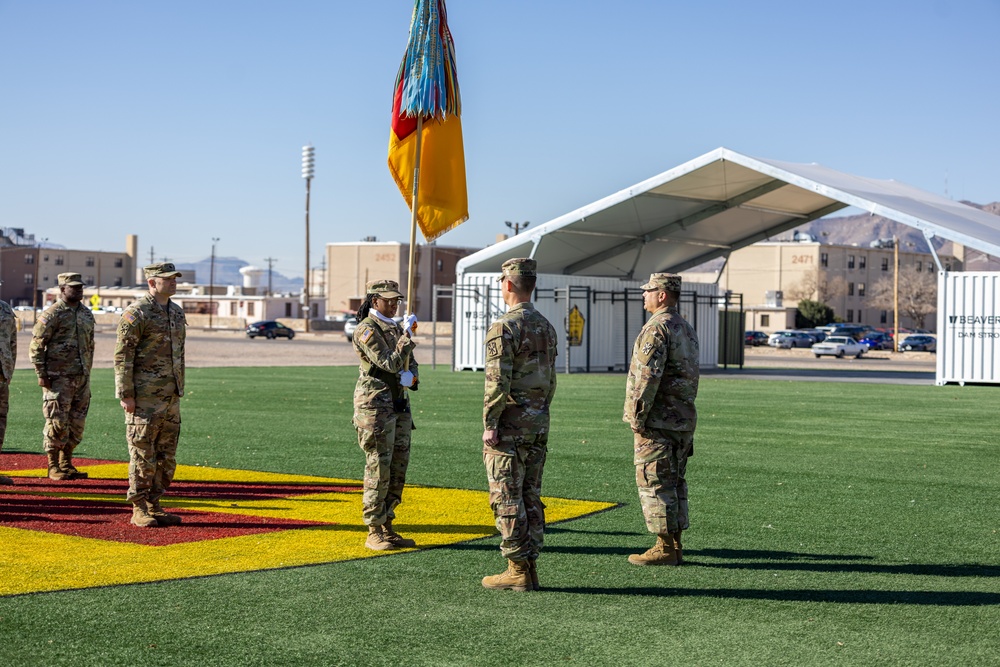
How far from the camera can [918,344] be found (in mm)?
68688

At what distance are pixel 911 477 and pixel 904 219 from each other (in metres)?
16.1

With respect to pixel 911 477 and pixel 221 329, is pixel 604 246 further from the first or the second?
pixel 221 329

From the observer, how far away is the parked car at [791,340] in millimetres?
73125

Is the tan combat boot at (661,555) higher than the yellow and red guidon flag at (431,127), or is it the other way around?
the yellow and red guidon flag at (431,127)

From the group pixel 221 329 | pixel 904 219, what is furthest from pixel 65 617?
pixel 221 329

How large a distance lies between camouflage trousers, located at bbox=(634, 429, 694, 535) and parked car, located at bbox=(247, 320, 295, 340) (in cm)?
6900

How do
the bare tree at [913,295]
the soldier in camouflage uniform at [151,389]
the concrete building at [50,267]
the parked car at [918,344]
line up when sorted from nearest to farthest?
the soldier in camouflage uniform at [151,389]
the parked car at [918,344]
the bare tree at [913,295]
the concrete building at [50,267]

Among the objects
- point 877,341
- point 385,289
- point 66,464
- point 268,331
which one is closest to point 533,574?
point 385,289

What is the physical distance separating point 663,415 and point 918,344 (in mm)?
64581

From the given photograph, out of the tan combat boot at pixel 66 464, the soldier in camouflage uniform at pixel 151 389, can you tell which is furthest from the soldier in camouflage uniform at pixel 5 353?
the soldier in camouflage uniform at pixel 151 389

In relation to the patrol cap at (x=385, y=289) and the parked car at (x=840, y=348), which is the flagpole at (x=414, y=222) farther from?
the parked car at (x=840, y=348)

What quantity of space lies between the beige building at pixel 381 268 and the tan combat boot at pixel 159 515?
110 meters

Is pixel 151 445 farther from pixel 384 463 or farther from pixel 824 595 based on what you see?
pixel 824 595

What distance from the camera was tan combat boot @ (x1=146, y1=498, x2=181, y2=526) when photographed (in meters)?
9.33
